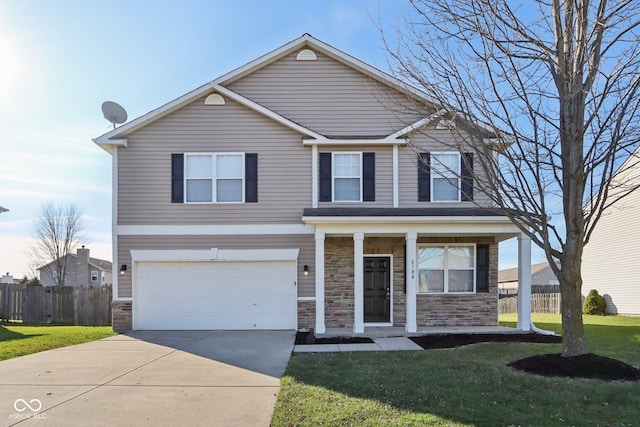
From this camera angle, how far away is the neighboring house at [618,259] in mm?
19328

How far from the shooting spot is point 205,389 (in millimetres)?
6641

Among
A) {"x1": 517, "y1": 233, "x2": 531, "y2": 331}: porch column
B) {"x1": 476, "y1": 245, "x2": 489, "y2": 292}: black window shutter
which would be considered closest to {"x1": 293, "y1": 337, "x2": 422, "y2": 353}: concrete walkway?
{"x1": 517, "y1": 233, "x2": 531, "y2": 331}: porch column

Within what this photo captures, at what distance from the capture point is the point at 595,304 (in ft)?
66.6

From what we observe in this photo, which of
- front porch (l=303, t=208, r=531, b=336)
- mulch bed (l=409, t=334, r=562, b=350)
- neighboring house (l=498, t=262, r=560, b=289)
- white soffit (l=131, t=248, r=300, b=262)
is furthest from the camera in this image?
neighboring house (l=498, t=262, r=560, b=289)

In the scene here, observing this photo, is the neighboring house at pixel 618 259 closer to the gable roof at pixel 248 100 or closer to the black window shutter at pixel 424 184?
the black window shutter at pixel 424 184

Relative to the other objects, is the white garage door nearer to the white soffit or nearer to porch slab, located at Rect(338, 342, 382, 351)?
the white soffit

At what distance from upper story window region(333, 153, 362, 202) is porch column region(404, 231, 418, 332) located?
2034 millimetres

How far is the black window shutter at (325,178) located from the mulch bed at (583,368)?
7002 millimetres

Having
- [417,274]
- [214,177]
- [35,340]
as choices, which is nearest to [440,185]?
[417,274]

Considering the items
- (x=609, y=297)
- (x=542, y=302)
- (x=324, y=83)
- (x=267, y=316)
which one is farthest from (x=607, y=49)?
(x=542, y=302)

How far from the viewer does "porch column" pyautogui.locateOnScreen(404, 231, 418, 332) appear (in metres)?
12.1

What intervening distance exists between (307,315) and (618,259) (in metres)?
15.5

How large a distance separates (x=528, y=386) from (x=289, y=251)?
24.9 ft

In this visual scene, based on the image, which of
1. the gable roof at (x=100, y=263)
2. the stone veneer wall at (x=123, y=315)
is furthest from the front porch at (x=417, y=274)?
the gable roof at (x=100, y=263)
